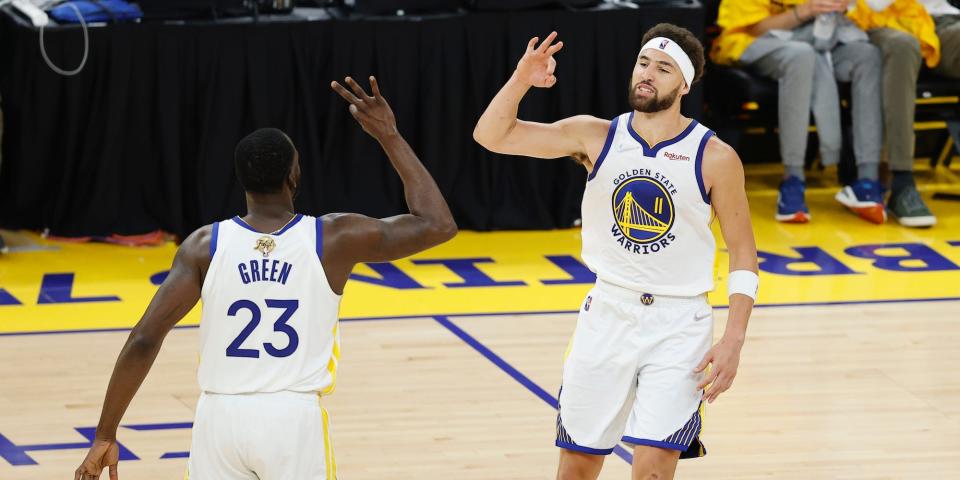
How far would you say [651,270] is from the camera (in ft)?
15.3

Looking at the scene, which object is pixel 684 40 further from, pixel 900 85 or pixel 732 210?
pixel 900 85

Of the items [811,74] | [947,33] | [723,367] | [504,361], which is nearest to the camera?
[723,367]

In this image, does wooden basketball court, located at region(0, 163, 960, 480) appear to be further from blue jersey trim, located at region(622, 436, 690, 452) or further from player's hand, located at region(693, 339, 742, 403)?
player's hand, located at region(693, 339, 742, 403)

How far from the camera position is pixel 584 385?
4672mm

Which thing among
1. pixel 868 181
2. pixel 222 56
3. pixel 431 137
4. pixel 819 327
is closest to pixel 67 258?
pixel 222 56

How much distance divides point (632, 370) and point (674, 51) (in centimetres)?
93

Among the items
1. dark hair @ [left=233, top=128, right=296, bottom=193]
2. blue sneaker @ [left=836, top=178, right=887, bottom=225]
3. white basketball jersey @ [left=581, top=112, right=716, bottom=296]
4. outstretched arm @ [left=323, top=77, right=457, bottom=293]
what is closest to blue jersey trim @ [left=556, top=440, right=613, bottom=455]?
white basketball jersey @ [left=581, top=112, right=716, bottom=296]

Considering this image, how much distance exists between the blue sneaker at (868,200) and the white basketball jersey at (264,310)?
628 cm

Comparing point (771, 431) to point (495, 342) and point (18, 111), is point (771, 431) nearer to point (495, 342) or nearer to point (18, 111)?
point (495, 342)

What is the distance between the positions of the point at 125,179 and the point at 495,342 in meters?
2.74

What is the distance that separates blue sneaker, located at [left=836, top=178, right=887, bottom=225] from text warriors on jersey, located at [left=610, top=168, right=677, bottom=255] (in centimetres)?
527

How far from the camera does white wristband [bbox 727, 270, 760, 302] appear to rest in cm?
460

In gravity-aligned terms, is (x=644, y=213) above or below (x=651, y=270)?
above

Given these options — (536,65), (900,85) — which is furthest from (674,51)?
(900,85)
